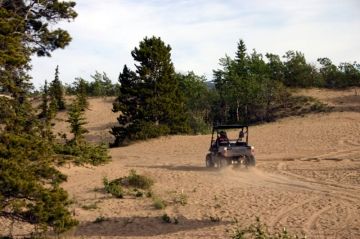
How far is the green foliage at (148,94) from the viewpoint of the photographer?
37.1m

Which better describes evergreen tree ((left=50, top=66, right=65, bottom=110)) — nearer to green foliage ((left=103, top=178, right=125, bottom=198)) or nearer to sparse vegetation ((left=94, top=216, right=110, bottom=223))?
green foliage ((left=103, top=178, right=125, bottom=198))

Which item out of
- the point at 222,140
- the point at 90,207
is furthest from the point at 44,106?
the point at 90,207

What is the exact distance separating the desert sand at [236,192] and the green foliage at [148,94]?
430 centimetres

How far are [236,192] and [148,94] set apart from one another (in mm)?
20088

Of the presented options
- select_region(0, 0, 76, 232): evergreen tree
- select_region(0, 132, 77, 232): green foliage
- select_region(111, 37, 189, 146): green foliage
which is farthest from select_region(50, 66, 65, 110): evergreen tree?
select_region(0, 132, 77, 232): green foliage

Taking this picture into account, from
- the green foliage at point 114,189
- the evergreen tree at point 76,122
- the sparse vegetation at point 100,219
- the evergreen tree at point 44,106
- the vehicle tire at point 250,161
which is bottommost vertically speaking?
the sparse vegetation at point 100,219

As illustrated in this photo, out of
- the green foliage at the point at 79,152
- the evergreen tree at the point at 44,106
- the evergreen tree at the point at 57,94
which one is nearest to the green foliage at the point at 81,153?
the green foliage at the point at 79,152

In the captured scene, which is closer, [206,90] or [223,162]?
[223,162]

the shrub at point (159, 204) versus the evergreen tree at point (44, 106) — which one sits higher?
the evergreen tree at point (44, 106)

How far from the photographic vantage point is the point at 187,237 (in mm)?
13227

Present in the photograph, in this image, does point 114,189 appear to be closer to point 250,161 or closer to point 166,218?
point 166,218

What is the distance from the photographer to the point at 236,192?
58.8 ft

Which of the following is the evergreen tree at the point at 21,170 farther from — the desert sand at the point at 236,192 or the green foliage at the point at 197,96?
the green foliage at the point at 197,96

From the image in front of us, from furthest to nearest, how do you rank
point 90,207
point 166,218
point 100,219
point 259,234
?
point 90,207
point 100,219
point 166,218
point 259,234
